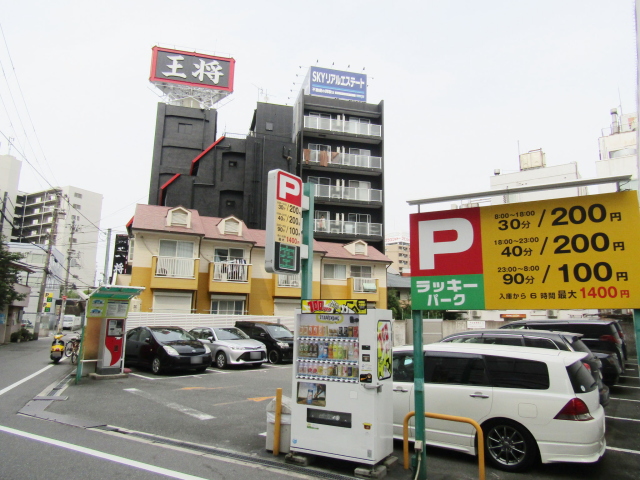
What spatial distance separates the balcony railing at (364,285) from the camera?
92.8 feet

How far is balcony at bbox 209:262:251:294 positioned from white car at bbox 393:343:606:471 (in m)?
18.8

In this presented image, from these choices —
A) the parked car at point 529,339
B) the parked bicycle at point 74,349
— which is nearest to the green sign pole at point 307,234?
the parked car at point 529,339

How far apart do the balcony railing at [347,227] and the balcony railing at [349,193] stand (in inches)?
77.6

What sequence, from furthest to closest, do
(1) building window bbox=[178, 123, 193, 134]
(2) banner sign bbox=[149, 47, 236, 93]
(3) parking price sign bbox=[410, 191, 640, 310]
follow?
(2) banner sign bbox=[149, 47, 236, 93]
(1) building window bbox=[178, 123, 193, 134]
(3) parking price sign bbox=[410, 191, 640, 310]

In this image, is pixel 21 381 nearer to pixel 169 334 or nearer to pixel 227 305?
pixel 169 334

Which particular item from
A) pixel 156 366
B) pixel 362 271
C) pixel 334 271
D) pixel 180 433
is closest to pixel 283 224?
pixel 180 433

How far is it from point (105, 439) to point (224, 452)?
1.94m

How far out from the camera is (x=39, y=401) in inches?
366

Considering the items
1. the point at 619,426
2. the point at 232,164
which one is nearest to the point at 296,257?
the point at 619,426

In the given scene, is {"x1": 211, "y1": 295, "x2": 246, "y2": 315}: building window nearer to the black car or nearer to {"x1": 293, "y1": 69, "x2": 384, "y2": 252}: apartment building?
{"x1": 293, "y1": 69, "x2": 384, "y2": 252}: apartment building

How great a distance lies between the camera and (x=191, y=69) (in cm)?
Answer: 3766

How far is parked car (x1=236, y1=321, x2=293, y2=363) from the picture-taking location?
16969 mm

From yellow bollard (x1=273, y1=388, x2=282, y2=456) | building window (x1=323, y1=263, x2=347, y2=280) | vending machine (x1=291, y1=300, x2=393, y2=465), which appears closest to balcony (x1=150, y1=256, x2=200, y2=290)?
building window (x1=323, y1=263, x2=347, y2=280)

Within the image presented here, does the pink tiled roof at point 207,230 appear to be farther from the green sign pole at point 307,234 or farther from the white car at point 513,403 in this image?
the white car at point 513,403
